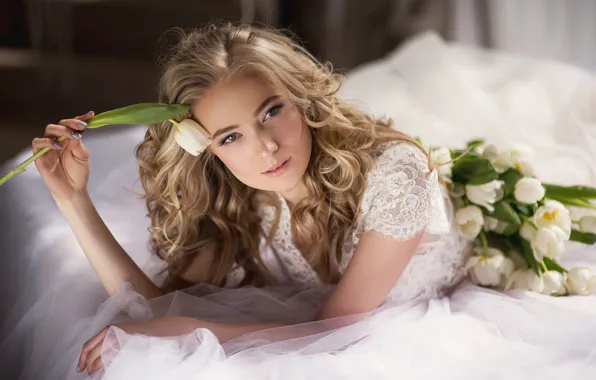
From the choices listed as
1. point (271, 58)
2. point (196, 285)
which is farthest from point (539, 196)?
point (196, 285)

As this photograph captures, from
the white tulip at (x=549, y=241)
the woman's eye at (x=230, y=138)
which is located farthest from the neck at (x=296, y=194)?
the white tulip at (x=549, y=241)

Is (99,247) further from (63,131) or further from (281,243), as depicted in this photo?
(281,243)

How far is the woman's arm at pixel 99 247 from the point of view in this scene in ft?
5.92

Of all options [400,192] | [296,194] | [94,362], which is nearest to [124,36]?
[296,194]

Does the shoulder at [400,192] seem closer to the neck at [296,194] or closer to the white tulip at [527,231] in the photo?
the neck at [296,194]

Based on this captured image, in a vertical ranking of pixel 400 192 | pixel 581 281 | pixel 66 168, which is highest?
pixel 66 168

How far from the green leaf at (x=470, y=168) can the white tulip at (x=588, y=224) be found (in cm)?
28

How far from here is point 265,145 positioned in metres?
1.62

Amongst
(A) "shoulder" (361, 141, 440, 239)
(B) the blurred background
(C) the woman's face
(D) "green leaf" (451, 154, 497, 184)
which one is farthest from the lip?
(B) the blurred background

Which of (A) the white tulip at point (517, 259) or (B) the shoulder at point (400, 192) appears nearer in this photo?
(B) the shoulder at point (400, 192)

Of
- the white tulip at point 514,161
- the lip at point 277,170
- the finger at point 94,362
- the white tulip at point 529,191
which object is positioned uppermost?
the lip at point 277,170

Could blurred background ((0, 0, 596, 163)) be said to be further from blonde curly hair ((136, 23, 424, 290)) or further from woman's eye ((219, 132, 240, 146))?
woman's eye ((219, 132, 240, 146))

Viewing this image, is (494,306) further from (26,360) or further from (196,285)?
(26,360)

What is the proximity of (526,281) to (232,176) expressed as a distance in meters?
0.76
